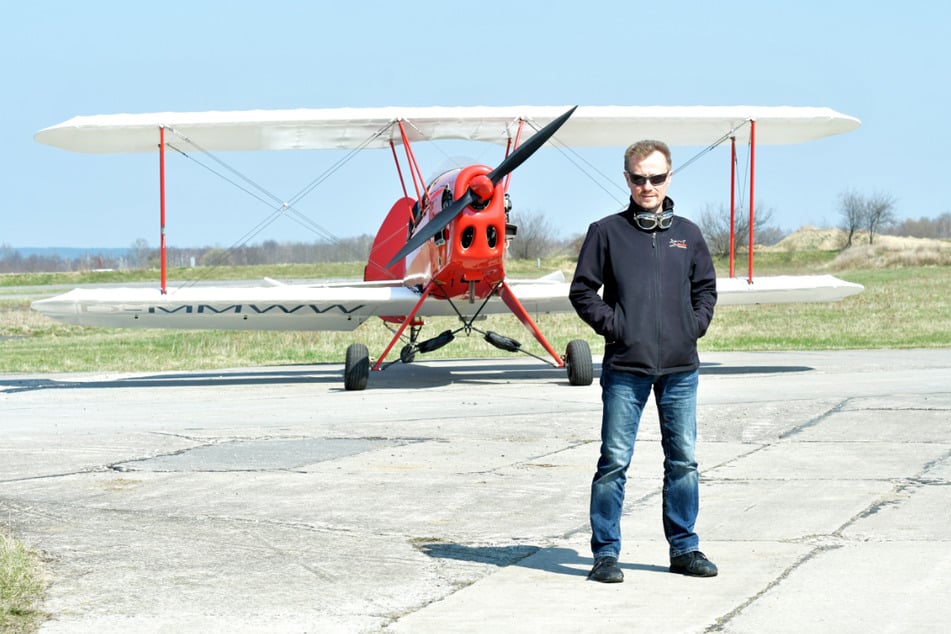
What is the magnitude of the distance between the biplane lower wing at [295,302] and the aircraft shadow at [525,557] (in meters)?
10.2

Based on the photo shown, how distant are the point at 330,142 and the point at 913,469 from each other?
38.5ft

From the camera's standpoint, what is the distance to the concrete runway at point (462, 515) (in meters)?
4.77

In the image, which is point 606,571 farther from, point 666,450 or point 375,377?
point 375,377

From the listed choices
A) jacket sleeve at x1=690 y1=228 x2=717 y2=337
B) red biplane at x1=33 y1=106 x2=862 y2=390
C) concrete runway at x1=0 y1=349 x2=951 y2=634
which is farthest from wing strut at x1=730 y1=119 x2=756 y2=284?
jacket sleeve at x1=690 y1=228 x2=717 y2=337

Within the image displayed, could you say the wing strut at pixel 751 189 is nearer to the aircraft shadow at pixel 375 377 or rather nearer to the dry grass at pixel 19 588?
the aircraft shadow at pixel 375 377

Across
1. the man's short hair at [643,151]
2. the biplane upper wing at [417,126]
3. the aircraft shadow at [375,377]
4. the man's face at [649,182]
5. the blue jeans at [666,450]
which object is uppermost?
the biplane upper wing at [417,126]

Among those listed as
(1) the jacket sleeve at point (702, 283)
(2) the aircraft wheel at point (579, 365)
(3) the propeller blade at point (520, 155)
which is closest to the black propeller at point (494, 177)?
(3) the propeller blade at point (520, 155)

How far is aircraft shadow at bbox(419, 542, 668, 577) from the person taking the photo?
18.1 feet

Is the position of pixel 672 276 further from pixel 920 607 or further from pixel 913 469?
pixel 913 469

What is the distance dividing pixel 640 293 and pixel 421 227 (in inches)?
426

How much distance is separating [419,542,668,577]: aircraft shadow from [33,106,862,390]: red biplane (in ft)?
29.4

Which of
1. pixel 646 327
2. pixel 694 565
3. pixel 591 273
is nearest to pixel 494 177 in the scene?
pixel 591 273

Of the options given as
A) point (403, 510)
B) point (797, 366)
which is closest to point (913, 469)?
point (403, 510)

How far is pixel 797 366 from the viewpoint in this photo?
1755cm
